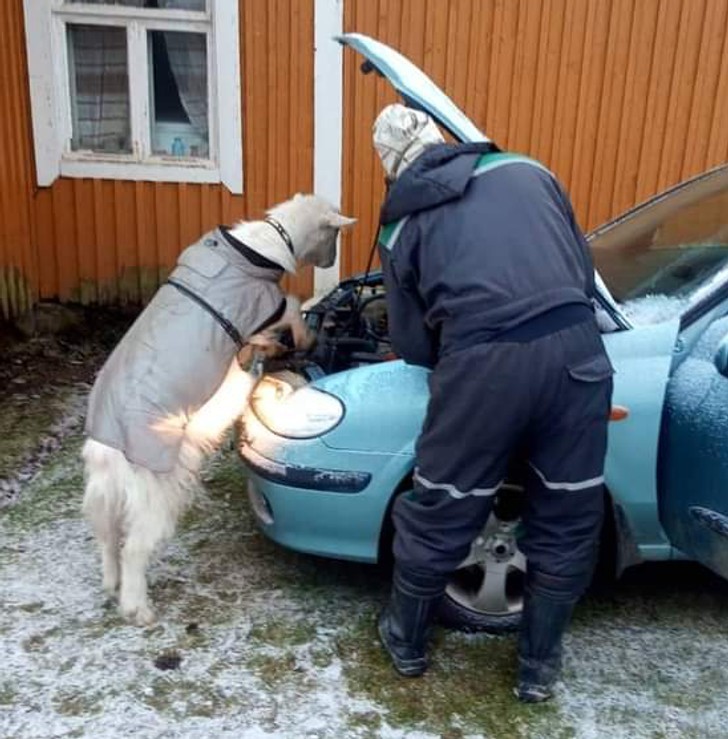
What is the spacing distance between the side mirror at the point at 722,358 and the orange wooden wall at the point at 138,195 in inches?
157

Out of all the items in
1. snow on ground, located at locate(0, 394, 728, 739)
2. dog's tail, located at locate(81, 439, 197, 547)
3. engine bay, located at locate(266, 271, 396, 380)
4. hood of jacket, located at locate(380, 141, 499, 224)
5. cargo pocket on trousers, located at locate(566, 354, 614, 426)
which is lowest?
snow on ground, located at locate(0, 394, 728, 739)

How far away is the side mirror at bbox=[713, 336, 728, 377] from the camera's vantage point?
8.77 ft

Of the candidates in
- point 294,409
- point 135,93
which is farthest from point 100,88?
point 294,409

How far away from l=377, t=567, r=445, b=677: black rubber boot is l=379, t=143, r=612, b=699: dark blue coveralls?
41 mm

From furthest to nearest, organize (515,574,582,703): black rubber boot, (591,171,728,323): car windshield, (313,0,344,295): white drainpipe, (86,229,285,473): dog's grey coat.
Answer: (313,0,344,295): white drainpipe < (591,171,728,323): car windshield < (86,229,285,473): dog's grey coat < (515,574,582,703): black rubber boot

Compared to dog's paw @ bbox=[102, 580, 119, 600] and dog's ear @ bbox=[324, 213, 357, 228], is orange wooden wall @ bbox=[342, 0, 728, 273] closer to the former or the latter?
dog's ear @ bbox=[324, 213, 357, 228]

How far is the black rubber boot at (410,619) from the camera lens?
2857mm

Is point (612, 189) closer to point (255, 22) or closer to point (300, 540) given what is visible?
point (255, 22)

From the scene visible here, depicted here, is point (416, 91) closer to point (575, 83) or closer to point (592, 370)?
point (592, 370)

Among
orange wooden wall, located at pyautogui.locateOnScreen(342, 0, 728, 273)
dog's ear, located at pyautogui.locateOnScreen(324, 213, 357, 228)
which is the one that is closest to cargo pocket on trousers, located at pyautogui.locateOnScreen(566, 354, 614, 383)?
dog's ear, located at pyautogui.locateOnScreen(324, 213, 357, 228)

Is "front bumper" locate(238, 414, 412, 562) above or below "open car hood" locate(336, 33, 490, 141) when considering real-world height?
below

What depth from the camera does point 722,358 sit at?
2684mm

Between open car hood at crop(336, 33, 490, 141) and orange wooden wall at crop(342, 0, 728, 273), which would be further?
orange wooden wall at crop(342, 0, 728, 273)

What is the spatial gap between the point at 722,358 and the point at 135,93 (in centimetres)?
479
